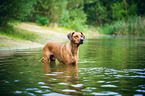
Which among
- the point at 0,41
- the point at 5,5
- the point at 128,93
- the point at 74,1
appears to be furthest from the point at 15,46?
the point at 74,1

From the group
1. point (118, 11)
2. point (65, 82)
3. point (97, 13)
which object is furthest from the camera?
point (97, 13)

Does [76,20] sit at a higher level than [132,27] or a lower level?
higher

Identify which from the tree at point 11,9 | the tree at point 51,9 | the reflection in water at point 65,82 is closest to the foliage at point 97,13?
the tree at point 51,9

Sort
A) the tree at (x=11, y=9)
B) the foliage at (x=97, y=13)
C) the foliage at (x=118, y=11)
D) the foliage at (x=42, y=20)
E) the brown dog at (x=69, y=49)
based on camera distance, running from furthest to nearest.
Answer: the foliage at (x=97, y=13) < the foliage at (x=118, y=11) < the foliage at (x=42, y=20) < the tree at (x=11, y=9) < the brown dog at (x=69, y=49)

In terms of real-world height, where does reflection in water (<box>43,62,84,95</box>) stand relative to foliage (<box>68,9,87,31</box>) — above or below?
below

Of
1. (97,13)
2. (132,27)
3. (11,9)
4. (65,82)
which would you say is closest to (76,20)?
(97,13)

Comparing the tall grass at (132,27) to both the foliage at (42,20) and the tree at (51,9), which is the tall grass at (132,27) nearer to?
the tree at (51,9)

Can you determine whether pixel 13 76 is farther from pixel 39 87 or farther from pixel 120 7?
pixel 120 7

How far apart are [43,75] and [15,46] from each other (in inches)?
358

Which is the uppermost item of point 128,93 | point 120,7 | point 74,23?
point 120,7

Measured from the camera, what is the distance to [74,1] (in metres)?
49.1

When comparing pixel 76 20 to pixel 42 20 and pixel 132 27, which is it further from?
pixel 132 27

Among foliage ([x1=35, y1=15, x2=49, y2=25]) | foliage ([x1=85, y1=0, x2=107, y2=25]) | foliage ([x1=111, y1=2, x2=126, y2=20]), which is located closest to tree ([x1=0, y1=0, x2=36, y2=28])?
foliage ([x1=35, y1=15, x2=49, y2=25])

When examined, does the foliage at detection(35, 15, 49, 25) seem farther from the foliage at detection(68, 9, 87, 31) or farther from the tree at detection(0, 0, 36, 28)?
the tree at detection(0, 0, 36, 28)
